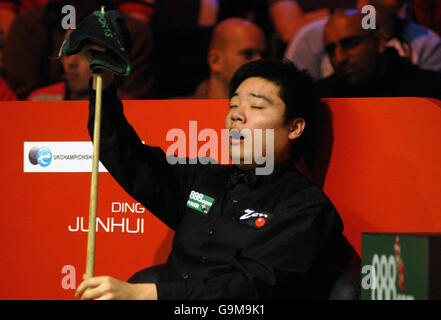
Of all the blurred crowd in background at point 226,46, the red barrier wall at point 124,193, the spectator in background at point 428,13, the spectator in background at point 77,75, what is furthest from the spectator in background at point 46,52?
the spectator in background at point 428,13

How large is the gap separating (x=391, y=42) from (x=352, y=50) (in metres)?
0.45

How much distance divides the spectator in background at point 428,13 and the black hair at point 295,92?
7.45 ft

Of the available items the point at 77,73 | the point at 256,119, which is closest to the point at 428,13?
the point at 77,73

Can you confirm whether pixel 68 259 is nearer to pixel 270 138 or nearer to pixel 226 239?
pixel 226 239

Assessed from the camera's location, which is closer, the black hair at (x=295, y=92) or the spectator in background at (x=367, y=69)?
the black hair at (x=295, y=92)

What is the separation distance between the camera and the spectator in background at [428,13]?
4.27 m

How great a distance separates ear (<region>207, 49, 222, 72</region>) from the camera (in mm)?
3973

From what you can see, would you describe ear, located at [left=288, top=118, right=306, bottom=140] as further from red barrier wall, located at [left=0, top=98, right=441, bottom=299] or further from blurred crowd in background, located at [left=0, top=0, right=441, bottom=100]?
blurred crowd in background, located at [left=0, top=0, right=441, bottom=100]

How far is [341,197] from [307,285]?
519 mm

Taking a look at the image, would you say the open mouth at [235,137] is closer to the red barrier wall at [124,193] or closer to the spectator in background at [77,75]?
the red barrier wall at [124,193]

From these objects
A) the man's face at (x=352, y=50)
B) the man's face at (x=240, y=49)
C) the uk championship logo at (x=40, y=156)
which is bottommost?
the uk championship logo at (x=40, y=156)

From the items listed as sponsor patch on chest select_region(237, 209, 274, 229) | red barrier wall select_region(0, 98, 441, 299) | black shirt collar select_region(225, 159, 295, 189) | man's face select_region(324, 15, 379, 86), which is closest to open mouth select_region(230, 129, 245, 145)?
black shirt collar select_region(225, 159, 295, 189)

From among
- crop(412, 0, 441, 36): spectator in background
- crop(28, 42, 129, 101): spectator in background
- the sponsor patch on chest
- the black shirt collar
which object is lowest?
the sponsor patch on chest

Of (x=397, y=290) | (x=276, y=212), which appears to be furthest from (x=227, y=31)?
(x=397, y=290)
